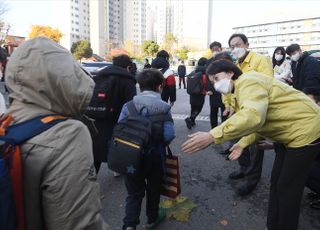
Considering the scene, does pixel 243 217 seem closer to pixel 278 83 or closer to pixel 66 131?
pixel 278 83

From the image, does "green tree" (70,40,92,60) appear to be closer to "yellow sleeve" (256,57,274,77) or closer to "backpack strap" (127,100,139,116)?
"yellow sleeve" (256,57,274,77)

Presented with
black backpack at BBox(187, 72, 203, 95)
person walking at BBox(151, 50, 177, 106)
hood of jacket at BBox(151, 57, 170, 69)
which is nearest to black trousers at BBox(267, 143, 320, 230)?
person walking at BBox(151, 50, 177, 106)

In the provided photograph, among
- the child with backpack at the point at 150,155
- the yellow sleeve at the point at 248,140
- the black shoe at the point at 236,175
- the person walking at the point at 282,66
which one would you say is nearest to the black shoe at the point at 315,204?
the black shoe at the point at 236,175

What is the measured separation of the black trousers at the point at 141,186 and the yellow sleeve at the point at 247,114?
89 centimetres

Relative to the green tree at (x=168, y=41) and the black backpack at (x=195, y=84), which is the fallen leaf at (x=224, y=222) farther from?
the green tree at (x=168, y=41)

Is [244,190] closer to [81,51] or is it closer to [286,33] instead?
[81,51]

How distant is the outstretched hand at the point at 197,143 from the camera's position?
2.29m

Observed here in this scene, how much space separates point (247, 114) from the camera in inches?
88.7

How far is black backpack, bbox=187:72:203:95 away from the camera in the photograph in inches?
291

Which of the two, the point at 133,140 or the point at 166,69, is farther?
the point at 166,69

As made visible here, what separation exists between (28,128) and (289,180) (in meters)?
2.21

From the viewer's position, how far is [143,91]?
3.14m

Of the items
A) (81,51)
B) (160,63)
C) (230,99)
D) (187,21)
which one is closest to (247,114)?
(230,99)

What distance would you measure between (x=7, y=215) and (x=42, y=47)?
665mm
